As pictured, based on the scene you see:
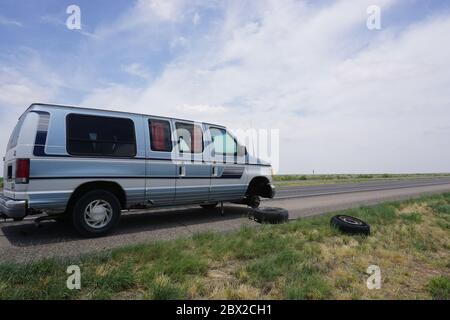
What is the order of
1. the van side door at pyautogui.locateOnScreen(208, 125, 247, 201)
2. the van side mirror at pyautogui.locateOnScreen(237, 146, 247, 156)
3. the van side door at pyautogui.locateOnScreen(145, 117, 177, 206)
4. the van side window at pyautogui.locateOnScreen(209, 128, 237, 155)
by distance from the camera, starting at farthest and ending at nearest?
1. the van side mirror at pyautogui.locateOnScreen(237, 146, 247, 156)
2. the van side window at pyautogui.locateOnScreen(209, 128, 237, 155)
3. the van side door at pyautogui.locateOnScreen(208, 125, 247, 201)
4. the van side door at pyautogui.locateOnScreen(145, 117, 177, 206)

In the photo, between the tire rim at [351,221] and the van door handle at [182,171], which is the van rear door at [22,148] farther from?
the tire rim at [351,221]

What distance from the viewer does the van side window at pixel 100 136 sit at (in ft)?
18.1

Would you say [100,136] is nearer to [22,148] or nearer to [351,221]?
[22,148]

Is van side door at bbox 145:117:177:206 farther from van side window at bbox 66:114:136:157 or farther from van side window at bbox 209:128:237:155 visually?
van side window at bbox 209:128:237:155

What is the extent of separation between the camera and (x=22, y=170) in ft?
16.3

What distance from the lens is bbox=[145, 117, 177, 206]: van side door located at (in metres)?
6.41

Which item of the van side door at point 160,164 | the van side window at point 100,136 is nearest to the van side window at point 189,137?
the van side door at point 160,164

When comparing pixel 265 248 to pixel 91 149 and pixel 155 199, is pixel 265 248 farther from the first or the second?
pixel 91 149

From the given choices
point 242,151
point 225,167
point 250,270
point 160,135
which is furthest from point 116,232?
point 242,151

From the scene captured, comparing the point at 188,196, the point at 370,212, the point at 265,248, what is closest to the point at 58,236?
the point at 188,196

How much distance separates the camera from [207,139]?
7.51 metres

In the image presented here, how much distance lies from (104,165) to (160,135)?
139cm

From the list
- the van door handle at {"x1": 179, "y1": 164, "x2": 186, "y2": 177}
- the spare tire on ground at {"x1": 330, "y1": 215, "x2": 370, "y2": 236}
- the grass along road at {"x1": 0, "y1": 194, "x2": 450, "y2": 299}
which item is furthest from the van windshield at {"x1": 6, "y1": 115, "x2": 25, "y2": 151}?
the spare tire on ground at {"x1": 330, "y1": 215, "x2": 370, "y2": 236}

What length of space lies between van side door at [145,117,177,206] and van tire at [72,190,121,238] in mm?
762
